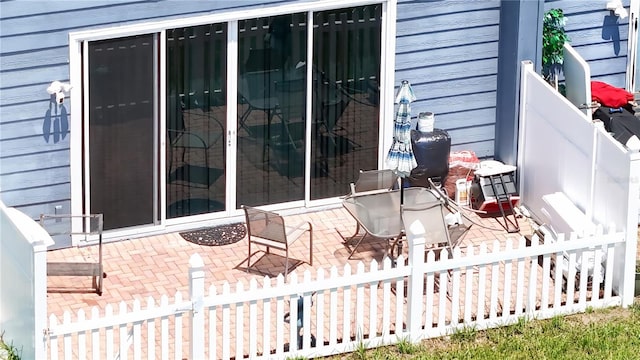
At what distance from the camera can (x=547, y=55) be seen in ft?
56.7

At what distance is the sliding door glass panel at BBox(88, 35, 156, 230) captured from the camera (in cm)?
1522

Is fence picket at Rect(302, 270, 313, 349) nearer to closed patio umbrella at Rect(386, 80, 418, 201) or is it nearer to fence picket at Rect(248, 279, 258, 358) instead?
fence picket at Rect(248, 279, 258, 358)

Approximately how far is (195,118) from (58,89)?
1603 millimetres

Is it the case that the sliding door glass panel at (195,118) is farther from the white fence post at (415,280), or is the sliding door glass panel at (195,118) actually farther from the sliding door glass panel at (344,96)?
the white fence post at (415,280)

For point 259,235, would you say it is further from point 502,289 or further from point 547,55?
point 547,55

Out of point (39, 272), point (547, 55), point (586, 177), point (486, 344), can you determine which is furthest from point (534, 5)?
point (39, 272)

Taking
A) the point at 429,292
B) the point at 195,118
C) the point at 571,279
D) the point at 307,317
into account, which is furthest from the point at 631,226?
the point at 195,118

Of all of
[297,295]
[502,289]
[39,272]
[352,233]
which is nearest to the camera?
[39,272]

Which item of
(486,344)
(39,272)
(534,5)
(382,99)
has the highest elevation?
(534,5)

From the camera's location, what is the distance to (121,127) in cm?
1543

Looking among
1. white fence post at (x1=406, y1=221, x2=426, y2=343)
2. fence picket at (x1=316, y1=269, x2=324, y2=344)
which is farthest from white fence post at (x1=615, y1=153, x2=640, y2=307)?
fence picket at (x1=316, y1=269, x2=324, y2=344)

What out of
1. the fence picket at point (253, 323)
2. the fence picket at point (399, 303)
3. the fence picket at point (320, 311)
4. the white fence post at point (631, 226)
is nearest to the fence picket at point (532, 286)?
the white fence post at point (631, 226)

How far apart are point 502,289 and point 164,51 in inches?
165

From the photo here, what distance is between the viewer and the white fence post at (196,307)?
492 inches
